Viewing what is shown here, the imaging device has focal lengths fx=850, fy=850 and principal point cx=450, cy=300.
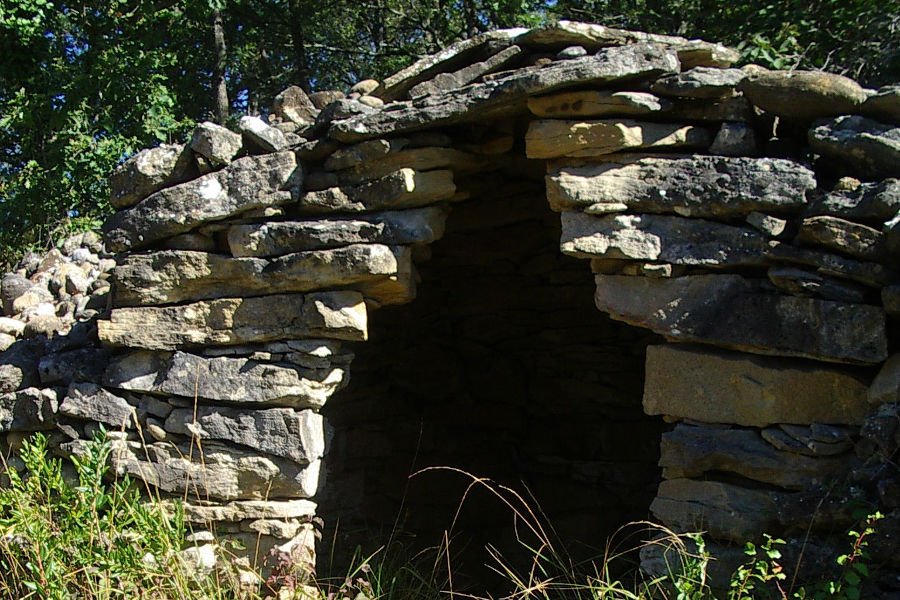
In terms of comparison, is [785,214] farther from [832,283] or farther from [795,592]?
[795,592]

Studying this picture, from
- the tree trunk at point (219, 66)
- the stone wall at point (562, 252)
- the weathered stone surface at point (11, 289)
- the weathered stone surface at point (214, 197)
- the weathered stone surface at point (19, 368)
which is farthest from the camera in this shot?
the tree trunk at point (219, 66)

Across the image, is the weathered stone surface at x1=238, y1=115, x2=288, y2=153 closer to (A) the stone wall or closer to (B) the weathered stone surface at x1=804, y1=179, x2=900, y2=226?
(A) the stone wall

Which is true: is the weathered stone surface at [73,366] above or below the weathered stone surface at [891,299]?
below

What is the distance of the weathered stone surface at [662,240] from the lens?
140 inches

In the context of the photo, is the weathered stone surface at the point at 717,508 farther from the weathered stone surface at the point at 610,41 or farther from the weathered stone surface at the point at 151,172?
the weathered stone surface at the point at 151,172

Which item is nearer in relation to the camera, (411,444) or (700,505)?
(700,505)

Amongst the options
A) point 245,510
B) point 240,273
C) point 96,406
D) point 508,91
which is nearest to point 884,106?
point 508,91

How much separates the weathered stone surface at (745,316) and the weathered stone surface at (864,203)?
355 millimetres

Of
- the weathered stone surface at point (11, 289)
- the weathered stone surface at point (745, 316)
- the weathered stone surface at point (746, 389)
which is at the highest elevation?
the weathered stone surface at point (745, 316)

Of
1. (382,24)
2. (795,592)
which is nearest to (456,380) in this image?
(795,592)

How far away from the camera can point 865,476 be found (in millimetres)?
3141

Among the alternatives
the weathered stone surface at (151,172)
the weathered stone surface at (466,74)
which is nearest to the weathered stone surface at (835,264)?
the weathered stone surface at (466,74)

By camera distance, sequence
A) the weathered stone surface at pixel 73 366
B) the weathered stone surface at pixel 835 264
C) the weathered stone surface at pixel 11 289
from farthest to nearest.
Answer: the weathered stone surface at pixel 11 289 → the weathered stone surface at pixel 73 366 → the weathered stone surface at pixel 835 264

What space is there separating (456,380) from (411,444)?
608 millimetres
